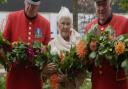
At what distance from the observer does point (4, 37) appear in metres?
4.99

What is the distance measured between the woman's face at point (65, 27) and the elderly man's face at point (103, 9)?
1.52 ft

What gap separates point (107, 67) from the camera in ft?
13.9

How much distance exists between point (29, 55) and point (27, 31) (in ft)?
2.29

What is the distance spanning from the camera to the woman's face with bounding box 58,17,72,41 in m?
4.95

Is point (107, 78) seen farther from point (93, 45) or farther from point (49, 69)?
point (49, 69)

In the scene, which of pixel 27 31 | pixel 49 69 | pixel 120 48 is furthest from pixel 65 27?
pixel 120 48

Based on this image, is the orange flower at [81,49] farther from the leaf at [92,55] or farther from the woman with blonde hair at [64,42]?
the woman with blonde hair at [64,42]

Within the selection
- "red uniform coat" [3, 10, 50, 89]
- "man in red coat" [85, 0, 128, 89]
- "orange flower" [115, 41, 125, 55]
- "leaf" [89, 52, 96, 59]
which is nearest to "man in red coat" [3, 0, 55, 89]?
"red uniform coat" [3, 10, 50, 89]

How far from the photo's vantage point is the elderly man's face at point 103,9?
14.9ft

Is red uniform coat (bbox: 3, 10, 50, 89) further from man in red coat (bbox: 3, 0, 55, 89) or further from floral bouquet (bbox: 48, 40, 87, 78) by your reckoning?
floral bouquet (bbox: 48, 40, 87, 78)

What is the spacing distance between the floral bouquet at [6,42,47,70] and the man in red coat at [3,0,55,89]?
268 mm

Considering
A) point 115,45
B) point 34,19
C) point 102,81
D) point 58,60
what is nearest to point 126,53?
point 115,45

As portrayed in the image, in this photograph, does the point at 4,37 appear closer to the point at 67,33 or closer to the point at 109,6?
the point at 67,33

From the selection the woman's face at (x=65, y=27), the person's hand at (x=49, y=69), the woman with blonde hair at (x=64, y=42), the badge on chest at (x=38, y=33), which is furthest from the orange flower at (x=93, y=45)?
the badge on chest at (x=38, y=33)
